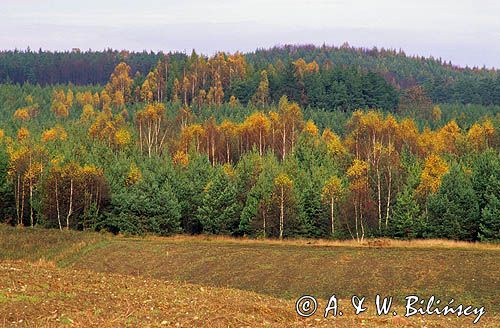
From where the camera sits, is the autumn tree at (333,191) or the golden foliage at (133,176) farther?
the golden foliage at (133,176)

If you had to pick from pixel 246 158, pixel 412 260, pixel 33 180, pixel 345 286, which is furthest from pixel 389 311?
pixel 33 180

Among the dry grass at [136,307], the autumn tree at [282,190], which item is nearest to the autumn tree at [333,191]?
the autumn tree at [282,190]

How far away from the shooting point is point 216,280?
4681 centimetres

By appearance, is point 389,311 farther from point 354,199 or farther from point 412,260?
point 354,199

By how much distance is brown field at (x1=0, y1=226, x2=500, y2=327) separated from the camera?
2297cm

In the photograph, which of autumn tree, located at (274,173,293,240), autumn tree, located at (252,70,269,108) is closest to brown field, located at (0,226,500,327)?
autumn tree, located at (274,173,293,240)

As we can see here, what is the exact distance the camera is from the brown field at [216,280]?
22969 mm

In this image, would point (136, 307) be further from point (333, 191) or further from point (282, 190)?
point (333, 191)

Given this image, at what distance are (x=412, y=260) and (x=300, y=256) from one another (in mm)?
8968

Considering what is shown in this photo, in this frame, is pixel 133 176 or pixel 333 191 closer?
pixel 333 191

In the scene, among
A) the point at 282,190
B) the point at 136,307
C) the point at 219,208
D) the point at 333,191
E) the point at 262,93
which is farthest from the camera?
the point at 262,93

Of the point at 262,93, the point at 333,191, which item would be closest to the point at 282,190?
the point at 333,191

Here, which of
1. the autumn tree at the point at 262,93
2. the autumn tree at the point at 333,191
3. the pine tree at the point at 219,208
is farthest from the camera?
the autumn tree at the point at 262,93

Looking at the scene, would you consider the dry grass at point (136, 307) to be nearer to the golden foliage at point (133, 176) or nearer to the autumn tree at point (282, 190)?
the autumn tree at point (282, 190)
